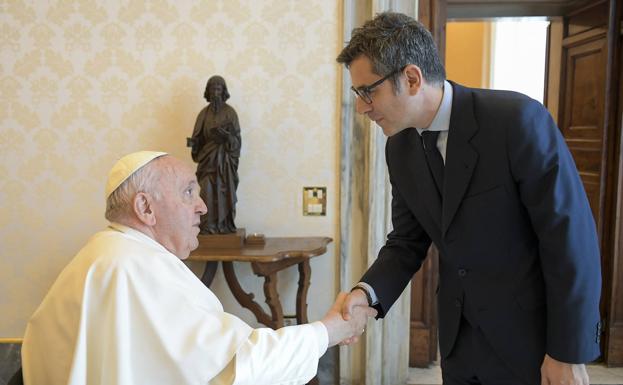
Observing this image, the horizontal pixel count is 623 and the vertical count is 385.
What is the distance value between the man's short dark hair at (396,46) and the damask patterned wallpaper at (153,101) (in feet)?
5.79

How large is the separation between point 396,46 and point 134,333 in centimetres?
106

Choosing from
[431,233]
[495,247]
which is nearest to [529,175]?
[495,247]

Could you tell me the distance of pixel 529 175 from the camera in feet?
5.03

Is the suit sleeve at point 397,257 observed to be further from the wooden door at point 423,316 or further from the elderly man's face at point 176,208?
the wooden door at point 423,316

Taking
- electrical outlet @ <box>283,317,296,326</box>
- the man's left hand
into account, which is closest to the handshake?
the man's left hand

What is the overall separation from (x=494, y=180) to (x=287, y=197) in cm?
206

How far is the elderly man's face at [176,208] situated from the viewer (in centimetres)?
172

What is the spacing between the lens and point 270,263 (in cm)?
312

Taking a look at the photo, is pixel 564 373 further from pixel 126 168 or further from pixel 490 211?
pixel 126 168

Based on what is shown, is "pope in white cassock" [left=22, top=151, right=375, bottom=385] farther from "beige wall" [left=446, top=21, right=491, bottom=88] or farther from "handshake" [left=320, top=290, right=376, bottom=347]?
"beige wall" [left=446, top=21, right=491, bottom=88]

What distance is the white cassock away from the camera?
1.49 meters

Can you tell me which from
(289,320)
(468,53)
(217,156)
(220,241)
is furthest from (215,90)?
(468,53)

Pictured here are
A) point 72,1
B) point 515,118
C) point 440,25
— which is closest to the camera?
point 515,118

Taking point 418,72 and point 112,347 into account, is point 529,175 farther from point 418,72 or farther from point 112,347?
point 112,347
